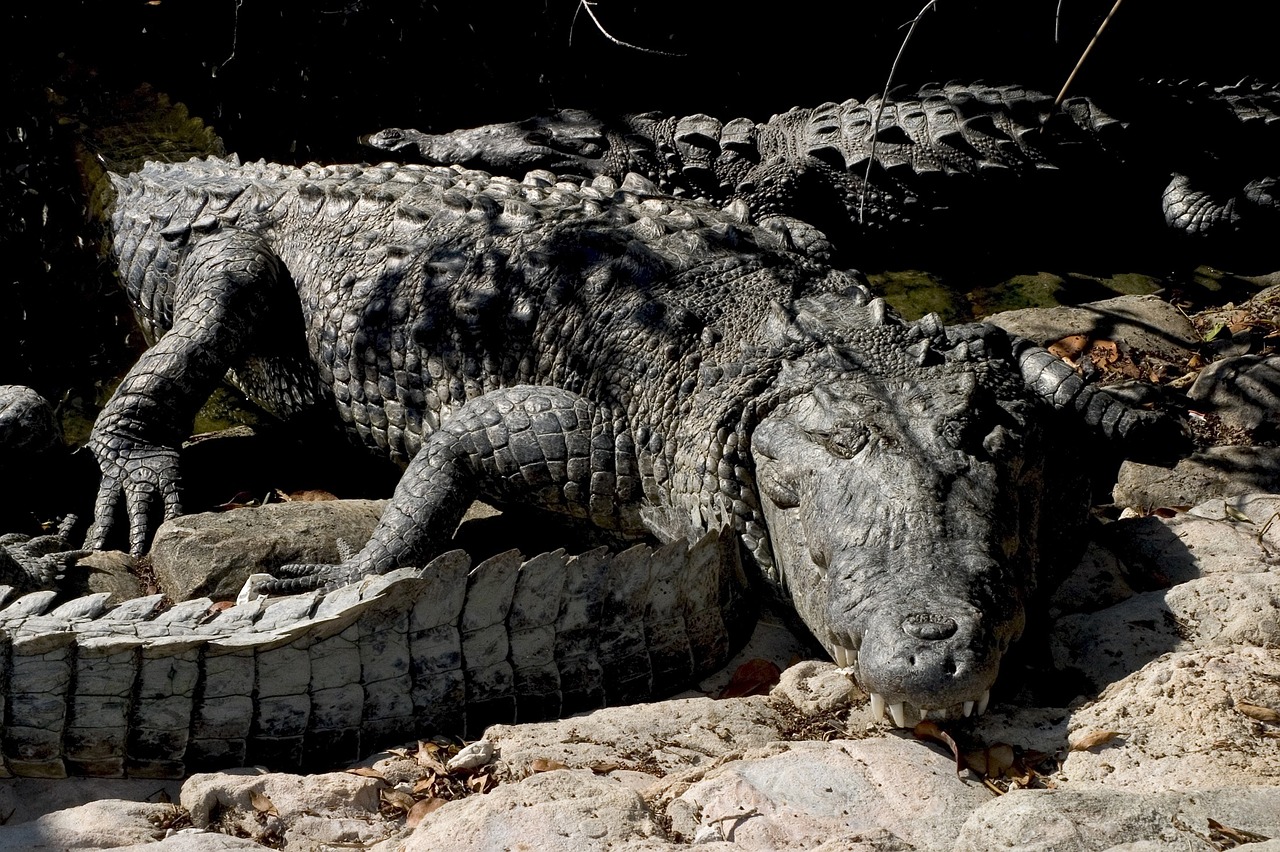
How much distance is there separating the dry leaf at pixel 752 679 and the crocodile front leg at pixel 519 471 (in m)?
0.85

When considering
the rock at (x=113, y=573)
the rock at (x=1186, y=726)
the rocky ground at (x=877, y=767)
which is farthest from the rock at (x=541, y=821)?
the rock at (x=113, y=573)

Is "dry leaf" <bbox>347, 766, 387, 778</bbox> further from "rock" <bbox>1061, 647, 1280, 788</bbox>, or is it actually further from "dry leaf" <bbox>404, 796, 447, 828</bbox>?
"rock" <bbox>1061, 647, 1280, 788</bbox>

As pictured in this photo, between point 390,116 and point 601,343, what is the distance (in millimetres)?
4878

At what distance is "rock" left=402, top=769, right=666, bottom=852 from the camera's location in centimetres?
225

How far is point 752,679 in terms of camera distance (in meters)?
3.27

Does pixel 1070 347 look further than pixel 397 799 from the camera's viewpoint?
Yes

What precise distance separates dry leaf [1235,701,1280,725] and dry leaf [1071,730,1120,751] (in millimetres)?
270

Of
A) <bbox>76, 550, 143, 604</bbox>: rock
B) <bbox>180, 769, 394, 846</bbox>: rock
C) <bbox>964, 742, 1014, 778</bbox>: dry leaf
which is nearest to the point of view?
<bbox>180, 769, 394, 846</bbox>: rock

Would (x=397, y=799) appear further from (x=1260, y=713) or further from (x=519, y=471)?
(x=1260, y=713)

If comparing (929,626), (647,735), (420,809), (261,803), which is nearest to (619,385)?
(647,735)

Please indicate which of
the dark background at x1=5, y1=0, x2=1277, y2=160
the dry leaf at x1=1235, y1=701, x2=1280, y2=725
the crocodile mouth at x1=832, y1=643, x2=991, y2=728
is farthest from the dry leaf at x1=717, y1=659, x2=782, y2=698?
the dark background at x1=5, y1=0, x2=1277, y2=160

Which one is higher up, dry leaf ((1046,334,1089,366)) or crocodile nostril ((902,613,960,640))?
dry leaf ((1046,334,1089,366))

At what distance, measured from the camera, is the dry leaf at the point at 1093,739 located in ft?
8.62

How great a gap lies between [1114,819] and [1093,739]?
0.64 m
